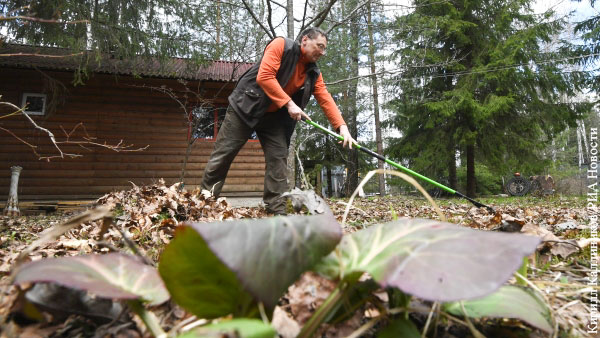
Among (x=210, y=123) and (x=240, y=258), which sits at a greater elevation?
(x=210, y=123)

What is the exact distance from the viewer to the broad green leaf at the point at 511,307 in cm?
56

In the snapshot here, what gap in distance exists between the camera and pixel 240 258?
42cm

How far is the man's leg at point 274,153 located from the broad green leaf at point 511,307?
3.29 m

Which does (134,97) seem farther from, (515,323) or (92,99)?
(515,323)

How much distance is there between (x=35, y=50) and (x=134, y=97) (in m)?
2.80

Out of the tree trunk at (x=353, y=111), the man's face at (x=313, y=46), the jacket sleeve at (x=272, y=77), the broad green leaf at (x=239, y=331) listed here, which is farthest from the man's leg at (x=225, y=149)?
the tree trunk at (x=353, y=111)

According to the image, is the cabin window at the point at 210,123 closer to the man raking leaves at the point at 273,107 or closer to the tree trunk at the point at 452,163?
the man raking leaves at the point at 273,107

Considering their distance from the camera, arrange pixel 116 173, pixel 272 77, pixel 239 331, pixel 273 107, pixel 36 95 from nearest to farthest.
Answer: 1. pixel 239 331
2. pixel 272 77
3. pixel 273 107
4. pixel 36 95
5. pixel 116 173

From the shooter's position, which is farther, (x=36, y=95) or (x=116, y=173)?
(x=116, y=173)

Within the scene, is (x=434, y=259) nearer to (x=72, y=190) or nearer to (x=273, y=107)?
(x=273, y=107)

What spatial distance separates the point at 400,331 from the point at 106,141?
12.1 m

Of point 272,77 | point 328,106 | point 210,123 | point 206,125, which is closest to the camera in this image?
point 272,77

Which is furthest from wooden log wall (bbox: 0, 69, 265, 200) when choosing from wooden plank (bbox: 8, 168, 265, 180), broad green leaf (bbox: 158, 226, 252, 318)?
broad green leaf (bbox: 158, 226, 252, 318)

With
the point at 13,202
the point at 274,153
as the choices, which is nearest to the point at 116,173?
the point at 13,202
